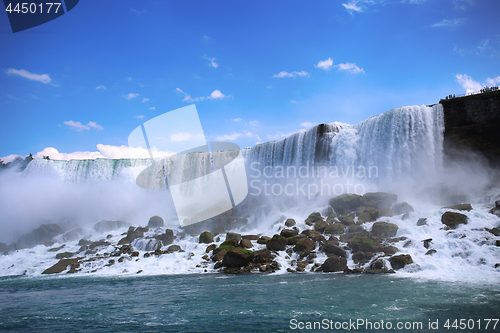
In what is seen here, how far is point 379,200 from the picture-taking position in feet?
67.9

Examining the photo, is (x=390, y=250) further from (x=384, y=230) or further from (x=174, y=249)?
(x=174, y=249)

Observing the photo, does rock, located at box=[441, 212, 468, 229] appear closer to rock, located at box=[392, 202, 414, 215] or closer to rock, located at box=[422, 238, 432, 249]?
rock, located at box=[422, 238, 432, 249]

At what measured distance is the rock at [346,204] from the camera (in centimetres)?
2140

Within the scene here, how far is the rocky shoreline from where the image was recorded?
1388 centimetres

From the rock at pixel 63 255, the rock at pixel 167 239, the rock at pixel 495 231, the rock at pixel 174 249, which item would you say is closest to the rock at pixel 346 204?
the rock at pixel 495 231

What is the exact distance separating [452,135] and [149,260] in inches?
936

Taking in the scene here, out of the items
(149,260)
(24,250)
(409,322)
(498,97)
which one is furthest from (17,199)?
(498,97)

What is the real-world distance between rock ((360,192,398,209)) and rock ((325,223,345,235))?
12.8 ft

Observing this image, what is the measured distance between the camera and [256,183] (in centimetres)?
3391

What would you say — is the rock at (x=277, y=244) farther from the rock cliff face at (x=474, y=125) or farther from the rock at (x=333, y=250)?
the rock cliff face at (x=474, y=125)

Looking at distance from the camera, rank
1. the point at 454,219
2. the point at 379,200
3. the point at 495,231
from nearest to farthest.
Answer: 1. the point at 495,231
2. the point at 454,219
3. the point at 379,200

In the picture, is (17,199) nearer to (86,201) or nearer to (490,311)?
(86,201)

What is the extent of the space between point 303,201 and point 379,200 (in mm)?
8212

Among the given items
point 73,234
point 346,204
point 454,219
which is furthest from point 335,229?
point 73,234
